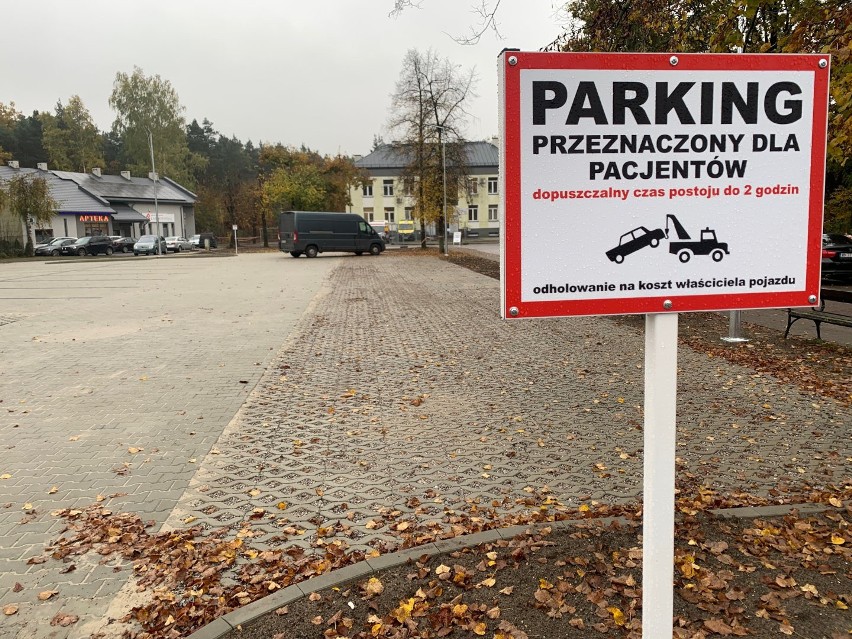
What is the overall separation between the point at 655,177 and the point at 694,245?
0.26m

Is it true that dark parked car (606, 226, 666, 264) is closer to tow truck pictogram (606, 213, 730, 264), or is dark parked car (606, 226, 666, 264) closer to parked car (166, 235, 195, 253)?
tow truck pictogram (606, 213, 730, 264)

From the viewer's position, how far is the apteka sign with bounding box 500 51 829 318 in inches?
84.3

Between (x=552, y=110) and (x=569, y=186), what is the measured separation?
0.24 metres

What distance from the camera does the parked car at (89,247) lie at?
48625 mm

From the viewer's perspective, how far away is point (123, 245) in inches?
2130

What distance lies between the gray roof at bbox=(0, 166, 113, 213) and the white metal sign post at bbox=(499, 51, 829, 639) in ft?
209

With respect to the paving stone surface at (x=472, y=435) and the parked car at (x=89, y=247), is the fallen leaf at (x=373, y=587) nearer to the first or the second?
the paving stone surface at (x=472, y=435)

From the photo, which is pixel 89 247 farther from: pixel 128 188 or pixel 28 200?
pixel 128 188

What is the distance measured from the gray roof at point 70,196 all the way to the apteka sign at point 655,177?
63.6m

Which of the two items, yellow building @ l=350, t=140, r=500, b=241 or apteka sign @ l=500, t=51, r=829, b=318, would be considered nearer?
apteka sign @ l=500, t=51, r=829, b=318

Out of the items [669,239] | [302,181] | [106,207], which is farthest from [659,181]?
[106,207]

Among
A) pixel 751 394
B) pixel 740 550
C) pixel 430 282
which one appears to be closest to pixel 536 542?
pixel 740 550

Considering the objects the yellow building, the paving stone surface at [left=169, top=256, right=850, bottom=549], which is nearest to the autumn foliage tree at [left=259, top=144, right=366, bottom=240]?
the yellow building

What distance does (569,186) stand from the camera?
2176mm
